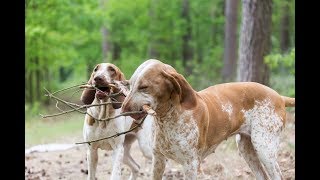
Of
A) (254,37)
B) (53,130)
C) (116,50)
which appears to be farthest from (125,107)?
(116,50)

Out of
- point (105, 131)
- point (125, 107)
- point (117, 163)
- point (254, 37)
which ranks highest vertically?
point (254, 37)

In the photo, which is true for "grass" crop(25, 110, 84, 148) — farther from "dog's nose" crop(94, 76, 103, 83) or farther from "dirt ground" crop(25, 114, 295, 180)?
"dog's nose" crop(94, 76, 103, 83)

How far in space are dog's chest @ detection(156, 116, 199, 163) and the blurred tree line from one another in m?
13.7

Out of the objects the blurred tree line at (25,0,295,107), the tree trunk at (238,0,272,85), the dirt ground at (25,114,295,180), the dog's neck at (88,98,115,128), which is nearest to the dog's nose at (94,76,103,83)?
the dog's neck at (88,98,115,128)

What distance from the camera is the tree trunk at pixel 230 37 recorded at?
2087 centimetres

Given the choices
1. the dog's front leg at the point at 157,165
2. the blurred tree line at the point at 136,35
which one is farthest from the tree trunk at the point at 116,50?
the dog's front leg at the point at 157,165

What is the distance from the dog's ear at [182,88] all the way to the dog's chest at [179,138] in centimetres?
17

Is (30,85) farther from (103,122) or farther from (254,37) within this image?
(103,122)

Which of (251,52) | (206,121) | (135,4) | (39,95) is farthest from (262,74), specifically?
(135,4)

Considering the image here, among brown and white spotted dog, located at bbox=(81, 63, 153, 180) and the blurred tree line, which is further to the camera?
the blurred tree line

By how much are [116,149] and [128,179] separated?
67.1 inches

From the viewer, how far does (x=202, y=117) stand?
235 inches

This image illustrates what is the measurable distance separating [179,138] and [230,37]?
54.0ft

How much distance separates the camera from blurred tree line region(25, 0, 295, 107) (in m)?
22.0
